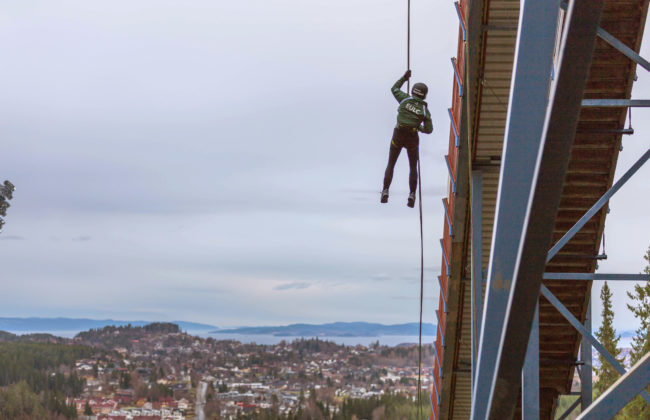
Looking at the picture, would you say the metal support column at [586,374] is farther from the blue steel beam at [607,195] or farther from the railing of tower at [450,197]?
the blue steel beam at [607,195]

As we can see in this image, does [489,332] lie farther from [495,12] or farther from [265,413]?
[265,413]

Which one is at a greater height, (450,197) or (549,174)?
(450,197)

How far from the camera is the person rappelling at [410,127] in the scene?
10.9m

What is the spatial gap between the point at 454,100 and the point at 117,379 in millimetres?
104047

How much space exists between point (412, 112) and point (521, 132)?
5793mm

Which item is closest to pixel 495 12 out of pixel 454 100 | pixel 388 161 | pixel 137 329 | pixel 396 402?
pixel 454 100

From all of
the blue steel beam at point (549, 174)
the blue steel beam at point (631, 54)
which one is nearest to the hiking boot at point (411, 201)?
the blue steel beam at point (631, 54)

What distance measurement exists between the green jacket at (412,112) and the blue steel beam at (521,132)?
540 cm

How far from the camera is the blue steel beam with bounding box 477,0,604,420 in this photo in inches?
145

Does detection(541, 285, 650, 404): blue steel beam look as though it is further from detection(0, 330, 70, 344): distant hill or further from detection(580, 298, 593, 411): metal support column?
detection(0, 330, 70, 344): distant hill

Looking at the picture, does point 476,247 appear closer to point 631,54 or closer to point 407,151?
point 407,151

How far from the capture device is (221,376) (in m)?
115

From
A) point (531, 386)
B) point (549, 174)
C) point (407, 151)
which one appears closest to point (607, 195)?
point (531, 386)

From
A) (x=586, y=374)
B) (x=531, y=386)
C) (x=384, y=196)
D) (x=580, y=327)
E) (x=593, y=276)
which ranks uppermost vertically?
(x=384, y=196)
